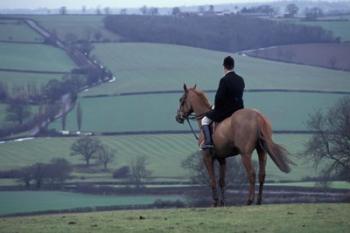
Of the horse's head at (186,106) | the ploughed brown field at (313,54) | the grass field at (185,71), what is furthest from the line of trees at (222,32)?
the horse's head at (186,106)

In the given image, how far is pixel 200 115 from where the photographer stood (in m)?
20.0

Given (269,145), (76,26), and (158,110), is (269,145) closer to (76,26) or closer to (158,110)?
(158,110)

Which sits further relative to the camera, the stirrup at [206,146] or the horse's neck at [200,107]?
the horse's neck at [200,107]

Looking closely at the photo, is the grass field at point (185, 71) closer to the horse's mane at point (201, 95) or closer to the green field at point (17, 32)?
the green field at point (17, 32)

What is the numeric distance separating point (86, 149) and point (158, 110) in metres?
13.6

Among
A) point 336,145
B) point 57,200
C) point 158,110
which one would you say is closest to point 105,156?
point 158,110

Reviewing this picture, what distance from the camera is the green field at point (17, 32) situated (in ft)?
320

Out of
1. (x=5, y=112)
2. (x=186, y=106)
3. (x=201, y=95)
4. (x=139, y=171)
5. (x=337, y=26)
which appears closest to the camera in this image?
(x=201, y=95)

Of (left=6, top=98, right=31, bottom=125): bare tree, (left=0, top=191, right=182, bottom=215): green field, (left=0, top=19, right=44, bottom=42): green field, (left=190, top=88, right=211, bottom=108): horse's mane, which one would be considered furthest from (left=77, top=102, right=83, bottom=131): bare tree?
(left=190, top=88, right=211, bottom=108): horse's mane

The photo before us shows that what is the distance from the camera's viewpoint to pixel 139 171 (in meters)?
49.8

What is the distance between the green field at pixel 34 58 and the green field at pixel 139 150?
79.9 ft

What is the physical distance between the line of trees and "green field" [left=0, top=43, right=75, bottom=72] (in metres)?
14.3

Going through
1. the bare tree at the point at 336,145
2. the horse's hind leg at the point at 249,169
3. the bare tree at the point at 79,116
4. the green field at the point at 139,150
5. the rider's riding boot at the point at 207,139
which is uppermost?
the rider's riding boot at the point at 207,139

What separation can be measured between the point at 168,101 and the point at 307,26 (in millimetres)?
37096
